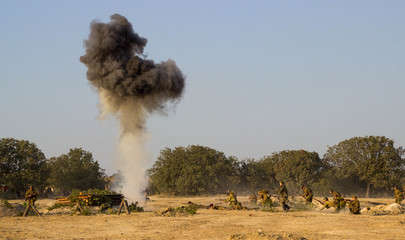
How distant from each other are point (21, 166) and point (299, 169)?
3094cm

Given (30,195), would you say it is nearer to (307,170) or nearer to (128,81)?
(128,81)

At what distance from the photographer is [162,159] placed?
215 ft

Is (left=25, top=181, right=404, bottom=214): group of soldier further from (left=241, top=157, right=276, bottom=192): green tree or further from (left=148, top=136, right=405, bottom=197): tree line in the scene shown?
(left=241, top=157, right=276, bottom=192): green tree

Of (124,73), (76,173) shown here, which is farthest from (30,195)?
(76,173)

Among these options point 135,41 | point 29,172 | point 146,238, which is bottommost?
point 146,238

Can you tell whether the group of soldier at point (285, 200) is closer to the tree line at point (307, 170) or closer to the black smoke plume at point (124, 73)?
the black smoke plume at point (124, 73)

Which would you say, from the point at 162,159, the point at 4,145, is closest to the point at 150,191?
the point at 162,159

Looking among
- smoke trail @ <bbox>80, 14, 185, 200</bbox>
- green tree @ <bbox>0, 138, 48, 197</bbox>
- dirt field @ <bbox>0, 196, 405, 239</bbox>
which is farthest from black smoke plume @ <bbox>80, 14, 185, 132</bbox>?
green tree @ <bbox>0, 138, 48, 197</bbox>

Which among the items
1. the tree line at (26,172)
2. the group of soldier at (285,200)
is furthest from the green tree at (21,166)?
the group of soldier at (285,200)

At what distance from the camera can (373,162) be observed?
2405 inches

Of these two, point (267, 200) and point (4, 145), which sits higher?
point (4, 145)

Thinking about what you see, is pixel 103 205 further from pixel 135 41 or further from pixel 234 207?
pixel 135 41

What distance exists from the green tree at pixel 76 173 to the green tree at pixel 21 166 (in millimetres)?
6361

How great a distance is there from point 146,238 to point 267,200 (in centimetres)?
1377
